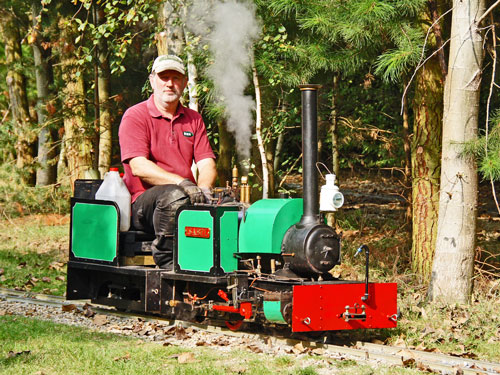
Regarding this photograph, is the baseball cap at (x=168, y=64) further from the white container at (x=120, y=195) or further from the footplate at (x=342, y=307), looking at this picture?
the footplate at (x=342, y=307)

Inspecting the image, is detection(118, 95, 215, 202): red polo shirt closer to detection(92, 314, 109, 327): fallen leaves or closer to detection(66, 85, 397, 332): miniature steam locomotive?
detection(66, 85, 397, 332): miniature steam locomotive

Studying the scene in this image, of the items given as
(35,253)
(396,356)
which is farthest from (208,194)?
(35,253)

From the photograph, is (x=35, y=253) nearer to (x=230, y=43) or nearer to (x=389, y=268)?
(x=230, y=43)

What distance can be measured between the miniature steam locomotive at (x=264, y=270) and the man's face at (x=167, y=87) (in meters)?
1.01

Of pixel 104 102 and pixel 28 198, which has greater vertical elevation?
pixel 104 102

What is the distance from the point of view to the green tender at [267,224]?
6086mm

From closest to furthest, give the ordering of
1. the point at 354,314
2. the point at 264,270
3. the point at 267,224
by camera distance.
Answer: the point at 354,314 → the point at 267,224 → the point at 264,270

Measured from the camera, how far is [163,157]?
22.8 feet

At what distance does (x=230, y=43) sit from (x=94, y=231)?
9.50 ft

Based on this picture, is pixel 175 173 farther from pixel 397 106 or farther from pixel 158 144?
pixel 397 106

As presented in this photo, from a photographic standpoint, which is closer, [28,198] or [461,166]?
[461,166]

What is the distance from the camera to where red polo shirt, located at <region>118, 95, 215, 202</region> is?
22.4ft

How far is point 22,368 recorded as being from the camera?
5.16 m

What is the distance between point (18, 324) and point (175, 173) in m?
1.87
